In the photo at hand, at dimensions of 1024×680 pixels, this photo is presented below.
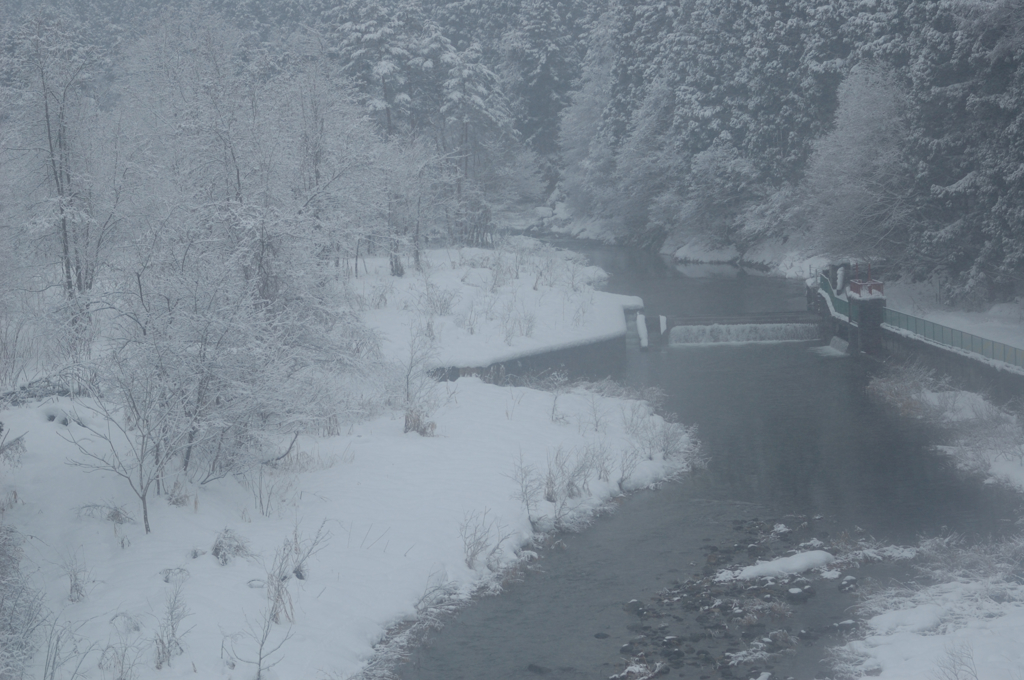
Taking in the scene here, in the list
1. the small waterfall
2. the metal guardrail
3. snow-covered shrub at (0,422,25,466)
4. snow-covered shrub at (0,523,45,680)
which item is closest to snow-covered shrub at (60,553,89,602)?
snow-covered shrub at (0,523,45,680)

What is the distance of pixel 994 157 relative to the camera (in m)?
18.9

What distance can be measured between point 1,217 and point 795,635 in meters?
14.2

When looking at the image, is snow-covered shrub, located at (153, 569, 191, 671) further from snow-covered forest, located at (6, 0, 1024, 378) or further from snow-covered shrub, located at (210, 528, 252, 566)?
snow-covered forest, located at (6, 0, 1024, 378)

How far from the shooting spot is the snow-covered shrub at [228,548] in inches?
327

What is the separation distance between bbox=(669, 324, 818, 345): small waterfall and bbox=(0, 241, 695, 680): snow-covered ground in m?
7.61

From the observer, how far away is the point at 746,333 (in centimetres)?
2227

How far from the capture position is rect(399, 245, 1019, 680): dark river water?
25.6ft

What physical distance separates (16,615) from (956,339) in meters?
16.4

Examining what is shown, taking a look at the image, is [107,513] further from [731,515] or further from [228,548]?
[731,515]

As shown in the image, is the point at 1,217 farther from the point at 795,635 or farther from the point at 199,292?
the point at 795,635

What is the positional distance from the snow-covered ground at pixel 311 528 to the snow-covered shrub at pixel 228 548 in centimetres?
2

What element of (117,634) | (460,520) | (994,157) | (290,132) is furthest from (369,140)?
(117,634)

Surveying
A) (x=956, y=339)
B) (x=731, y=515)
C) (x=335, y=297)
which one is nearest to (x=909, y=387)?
(x=956, y=339)

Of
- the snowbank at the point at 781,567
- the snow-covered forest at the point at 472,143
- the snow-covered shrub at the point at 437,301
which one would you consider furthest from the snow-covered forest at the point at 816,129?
the snowbank at the point at 781,567
